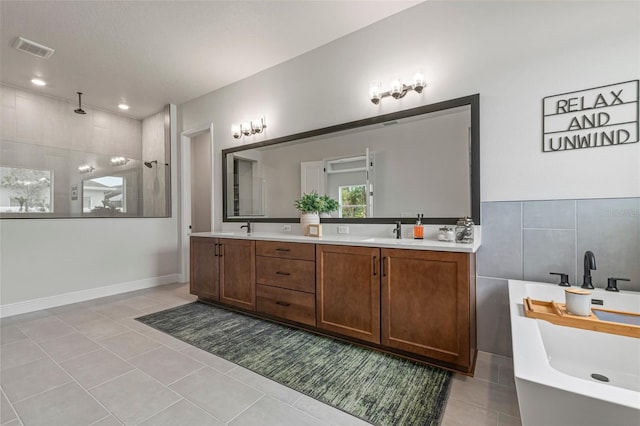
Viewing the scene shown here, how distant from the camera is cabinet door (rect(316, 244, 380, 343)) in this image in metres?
2.08

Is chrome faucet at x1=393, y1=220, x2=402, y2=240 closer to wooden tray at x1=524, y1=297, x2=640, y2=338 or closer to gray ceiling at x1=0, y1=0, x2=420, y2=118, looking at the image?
wooden tray at x1=524, y1=297, x2=640, y2=338

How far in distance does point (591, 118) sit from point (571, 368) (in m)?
1.51

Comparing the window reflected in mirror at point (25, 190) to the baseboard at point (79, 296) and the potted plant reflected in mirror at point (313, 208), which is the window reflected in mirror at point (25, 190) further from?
the potted plant reflected in mirror at point (313, 208)

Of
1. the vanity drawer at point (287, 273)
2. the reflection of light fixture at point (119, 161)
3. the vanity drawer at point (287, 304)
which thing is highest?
the reflection of light fixture at point (119, 161)

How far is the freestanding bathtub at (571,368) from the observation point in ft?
Result: 2.29

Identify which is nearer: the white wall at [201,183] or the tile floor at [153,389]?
the tile floor at [153,389]

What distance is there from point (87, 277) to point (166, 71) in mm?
2885

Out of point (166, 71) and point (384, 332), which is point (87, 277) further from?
point (384, 332)

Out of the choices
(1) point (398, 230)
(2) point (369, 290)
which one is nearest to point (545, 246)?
(1) point (398, 230)

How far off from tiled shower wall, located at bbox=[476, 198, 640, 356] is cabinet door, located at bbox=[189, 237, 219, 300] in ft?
8.78

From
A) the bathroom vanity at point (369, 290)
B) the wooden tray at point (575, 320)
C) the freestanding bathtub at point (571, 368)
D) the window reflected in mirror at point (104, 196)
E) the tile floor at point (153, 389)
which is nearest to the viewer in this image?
the freestanding bathtub at point (571, 368)

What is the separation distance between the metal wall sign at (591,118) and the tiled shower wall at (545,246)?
1.24 feet

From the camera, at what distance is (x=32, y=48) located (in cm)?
280

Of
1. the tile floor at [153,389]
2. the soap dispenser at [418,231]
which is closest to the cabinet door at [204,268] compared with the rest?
the tile floor at [153,389]
